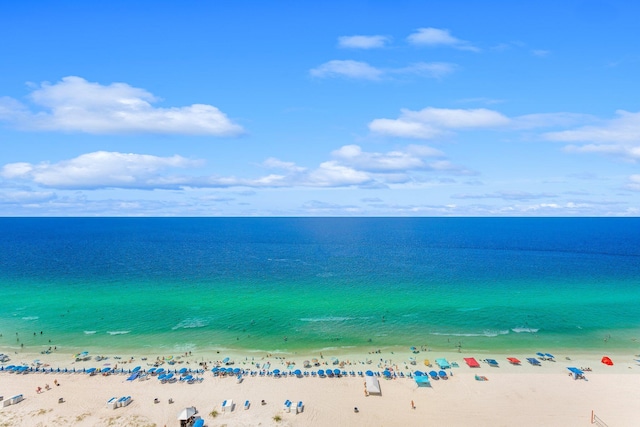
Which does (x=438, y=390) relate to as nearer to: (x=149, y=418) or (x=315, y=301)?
(x=149, y=418)

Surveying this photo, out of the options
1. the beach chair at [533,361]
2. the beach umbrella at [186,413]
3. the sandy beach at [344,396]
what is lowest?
the sandy beach at [344,396]

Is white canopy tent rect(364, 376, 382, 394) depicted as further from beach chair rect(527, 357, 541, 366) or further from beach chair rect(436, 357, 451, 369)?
beach chair rect(527, 357, 541, 366)

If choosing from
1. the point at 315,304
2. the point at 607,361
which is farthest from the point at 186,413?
the point at 607,361

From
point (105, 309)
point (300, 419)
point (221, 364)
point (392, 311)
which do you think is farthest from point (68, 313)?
point (392, 311)

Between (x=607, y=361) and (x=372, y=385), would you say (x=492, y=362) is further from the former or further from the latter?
(x=372, y=385)

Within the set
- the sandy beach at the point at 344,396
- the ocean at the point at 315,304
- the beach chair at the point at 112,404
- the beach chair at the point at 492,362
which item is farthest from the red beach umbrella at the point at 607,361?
the beach chair at the point at 112,404

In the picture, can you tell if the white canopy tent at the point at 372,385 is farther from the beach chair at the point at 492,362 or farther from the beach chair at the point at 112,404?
the beach chair at the point at 112,404
